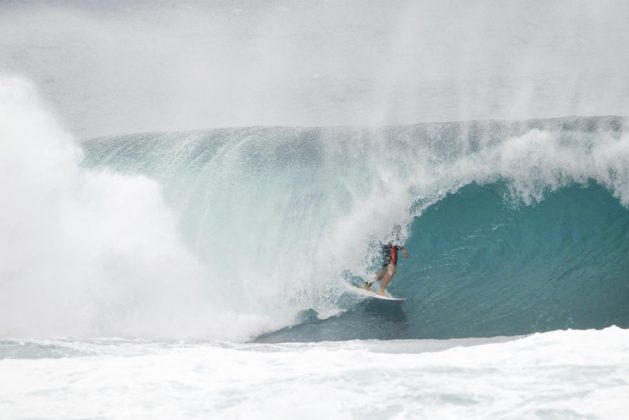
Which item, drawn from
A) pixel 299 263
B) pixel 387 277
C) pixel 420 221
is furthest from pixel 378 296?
pixel 420 221

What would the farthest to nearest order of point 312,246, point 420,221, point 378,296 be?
point 420,221, point 312,246, point 378,296

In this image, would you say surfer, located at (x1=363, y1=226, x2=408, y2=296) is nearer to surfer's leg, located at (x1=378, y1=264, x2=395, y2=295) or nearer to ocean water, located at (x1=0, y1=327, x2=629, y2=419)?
surfer's leg, located at (x1=378, y1=264, x2=395, y2=295)

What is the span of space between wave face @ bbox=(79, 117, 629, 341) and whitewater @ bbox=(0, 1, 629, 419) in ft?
0.11

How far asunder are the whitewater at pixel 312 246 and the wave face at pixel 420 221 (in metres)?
A: 0.03

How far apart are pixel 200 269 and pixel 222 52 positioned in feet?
17.5

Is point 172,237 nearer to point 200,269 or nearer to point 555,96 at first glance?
point 200,269

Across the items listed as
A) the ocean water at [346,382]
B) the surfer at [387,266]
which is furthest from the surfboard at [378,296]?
the ocean water at [346,382]

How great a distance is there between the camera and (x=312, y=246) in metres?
9.77

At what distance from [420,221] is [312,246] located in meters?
1.59

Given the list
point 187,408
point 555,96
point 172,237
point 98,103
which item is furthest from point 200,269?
point 555,96

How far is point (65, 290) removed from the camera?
938 cm

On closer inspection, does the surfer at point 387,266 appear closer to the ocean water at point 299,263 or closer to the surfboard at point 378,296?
the surfboard at point 378,296

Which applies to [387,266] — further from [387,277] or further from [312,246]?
[312,246]

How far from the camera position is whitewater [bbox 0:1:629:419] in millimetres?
6020
